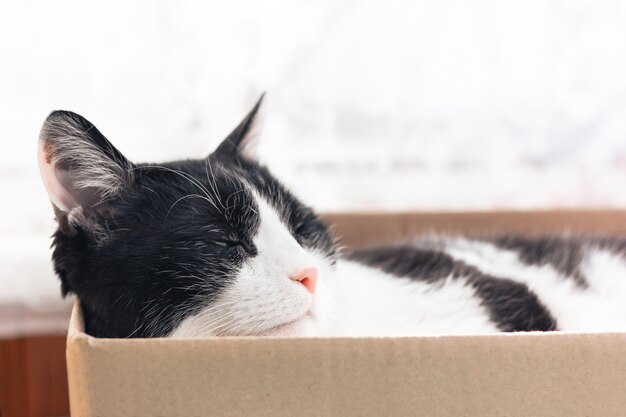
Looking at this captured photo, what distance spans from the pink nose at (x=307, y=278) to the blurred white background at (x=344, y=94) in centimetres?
43

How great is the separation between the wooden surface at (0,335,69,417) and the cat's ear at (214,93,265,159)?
22.9 inches

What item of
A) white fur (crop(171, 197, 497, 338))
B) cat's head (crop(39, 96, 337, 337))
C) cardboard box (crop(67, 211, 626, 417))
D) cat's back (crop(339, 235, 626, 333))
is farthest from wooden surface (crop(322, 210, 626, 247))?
cardboard box (crop(67, 211, 626, 417))

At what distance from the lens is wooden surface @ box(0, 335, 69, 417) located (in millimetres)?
1256

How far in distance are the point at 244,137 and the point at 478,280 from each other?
444 millimetres

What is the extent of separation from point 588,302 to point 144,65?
0.95 meters

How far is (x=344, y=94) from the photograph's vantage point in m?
1.41

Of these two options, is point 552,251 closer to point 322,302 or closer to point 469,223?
point 469,223

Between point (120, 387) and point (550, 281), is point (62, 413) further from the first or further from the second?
point (550, 281)

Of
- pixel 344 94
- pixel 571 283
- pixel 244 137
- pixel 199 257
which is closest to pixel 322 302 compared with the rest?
pixel 199 257

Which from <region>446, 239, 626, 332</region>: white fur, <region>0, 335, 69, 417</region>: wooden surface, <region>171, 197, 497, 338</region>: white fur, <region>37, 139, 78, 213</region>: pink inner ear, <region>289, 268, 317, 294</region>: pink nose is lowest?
<region>0, 335, 69, 417</region>: wooden surface

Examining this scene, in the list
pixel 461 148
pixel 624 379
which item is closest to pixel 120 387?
pixel 624 379

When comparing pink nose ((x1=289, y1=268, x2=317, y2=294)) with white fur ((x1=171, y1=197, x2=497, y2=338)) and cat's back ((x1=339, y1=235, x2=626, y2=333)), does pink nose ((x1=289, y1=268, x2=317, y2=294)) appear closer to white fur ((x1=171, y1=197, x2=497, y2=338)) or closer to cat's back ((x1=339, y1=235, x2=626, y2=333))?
white fur ((x1=171, y1=197, x2=497, y2=338))

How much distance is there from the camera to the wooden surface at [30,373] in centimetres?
126

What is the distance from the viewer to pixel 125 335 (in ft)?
2.40
